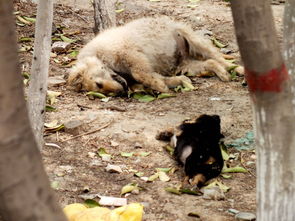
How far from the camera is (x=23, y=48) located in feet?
26.7

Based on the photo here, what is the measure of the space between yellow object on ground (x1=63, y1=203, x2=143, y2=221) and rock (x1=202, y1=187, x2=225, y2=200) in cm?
95

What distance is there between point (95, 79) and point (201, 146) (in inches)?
104

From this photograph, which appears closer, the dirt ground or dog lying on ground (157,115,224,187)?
the dirt ground

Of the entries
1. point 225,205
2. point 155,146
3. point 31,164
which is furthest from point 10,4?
point 155,146

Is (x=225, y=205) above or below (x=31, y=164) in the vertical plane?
below

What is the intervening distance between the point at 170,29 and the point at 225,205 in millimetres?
4071

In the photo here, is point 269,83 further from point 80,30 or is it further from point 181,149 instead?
point 80,30

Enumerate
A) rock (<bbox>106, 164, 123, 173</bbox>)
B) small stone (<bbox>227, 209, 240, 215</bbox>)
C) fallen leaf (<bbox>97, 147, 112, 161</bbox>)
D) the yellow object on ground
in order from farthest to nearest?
fallen leaf (<bbox>97, 147, 112, 161</bbox>) → rock (<bbox>106, 164, 123, 173</bbox>) → small stone (<bbox>227, 209, 240, 215</bbox>) → the yellow object on ground

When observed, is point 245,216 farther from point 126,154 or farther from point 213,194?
point 126,154

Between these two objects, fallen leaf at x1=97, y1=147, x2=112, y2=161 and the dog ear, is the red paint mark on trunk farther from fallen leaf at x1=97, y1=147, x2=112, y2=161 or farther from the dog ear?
the dog ear

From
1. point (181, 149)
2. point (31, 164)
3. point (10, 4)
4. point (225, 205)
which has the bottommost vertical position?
point (225, 205)

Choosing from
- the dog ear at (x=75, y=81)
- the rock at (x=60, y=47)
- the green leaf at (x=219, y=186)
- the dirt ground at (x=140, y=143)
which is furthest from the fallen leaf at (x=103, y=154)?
the rock at (x=60, y=47)

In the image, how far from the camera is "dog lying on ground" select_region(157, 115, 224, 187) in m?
4.65

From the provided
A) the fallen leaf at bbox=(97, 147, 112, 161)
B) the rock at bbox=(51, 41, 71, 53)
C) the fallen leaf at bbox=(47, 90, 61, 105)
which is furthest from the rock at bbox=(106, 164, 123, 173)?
the rock at bbox=(51, 41, 71, 53)
